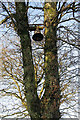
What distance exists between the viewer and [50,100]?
3.30 meters

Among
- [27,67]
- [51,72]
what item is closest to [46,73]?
[51,72]

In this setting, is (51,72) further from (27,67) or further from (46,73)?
(27,67)

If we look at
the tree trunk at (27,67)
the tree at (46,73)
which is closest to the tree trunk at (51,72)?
the tree at (46,73)

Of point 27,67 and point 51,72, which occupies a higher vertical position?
point 27,67

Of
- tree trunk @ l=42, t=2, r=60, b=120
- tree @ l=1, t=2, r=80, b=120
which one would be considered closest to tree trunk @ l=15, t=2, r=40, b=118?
tree @ l=1, t=2, r=80, b=120

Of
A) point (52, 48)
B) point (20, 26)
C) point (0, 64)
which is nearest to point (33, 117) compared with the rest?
point (52, 48)

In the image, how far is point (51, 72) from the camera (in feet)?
11.2

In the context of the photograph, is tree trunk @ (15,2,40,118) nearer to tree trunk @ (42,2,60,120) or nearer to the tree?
the tree

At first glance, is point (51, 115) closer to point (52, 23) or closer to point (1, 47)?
point (52, 23)

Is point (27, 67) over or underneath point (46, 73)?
over

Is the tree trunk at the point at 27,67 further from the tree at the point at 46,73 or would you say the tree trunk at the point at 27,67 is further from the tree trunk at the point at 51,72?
the tree trunk at the point at 51,72

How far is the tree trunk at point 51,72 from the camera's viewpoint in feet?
10.8

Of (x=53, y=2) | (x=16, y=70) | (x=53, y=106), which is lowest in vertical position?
(x=16, y=70)

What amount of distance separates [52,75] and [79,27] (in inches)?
106
